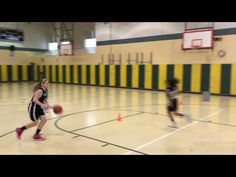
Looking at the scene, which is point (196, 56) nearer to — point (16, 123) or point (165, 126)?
point (165, 126)

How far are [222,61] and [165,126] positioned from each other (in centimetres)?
889

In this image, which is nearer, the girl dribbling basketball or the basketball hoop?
the girl dribbling basketball

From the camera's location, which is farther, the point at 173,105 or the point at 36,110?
the point at 173,105

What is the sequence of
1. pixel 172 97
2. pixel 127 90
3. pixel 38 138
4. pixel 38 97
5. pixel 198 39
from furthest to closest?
pixel 127 90
pixel 198 39
pixel 172 97
pixel 38 138
pixel 38 97

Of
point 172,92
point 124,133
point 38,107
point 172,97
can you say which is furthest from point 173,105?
point 38,107

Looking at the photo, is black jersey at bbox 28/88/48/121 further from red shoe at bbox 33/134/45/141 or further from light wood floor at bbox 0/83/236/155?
light wood floor at bbox 0/83/236/155

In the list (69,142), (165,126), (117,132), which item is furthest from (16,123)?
(165,126)

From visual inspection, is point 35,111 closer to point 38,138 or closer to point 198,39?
point 38,138

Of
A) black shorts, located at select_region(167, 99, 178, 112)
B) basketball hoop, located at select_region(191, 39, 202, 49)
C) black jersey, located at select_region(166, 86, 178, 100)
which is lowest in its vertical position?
black shorts, located at select_region(167, 99, 178, 112)

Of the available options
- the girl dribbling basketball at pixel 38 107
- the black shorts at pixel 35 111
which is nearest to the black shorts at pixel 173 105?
the girl dribbling basketball at pixel 38 107

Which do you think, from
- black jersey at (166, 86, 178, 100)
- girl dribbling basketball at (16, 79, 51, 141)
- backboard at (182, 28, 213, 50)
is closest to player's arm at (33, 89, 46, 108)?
girl dribbling basketball at (16, 79, 51, 141)

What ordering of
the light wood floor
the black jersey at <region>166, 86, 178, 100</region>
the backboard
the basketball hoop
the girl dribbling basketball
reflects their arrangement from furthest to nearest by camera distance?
the basketball hoop → the backboard → the black jersey at <region>166, 86, 178, 100</region> → the girl dribbling basketball → the light wood floor

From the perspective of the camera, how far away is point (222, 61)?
13562 mm
